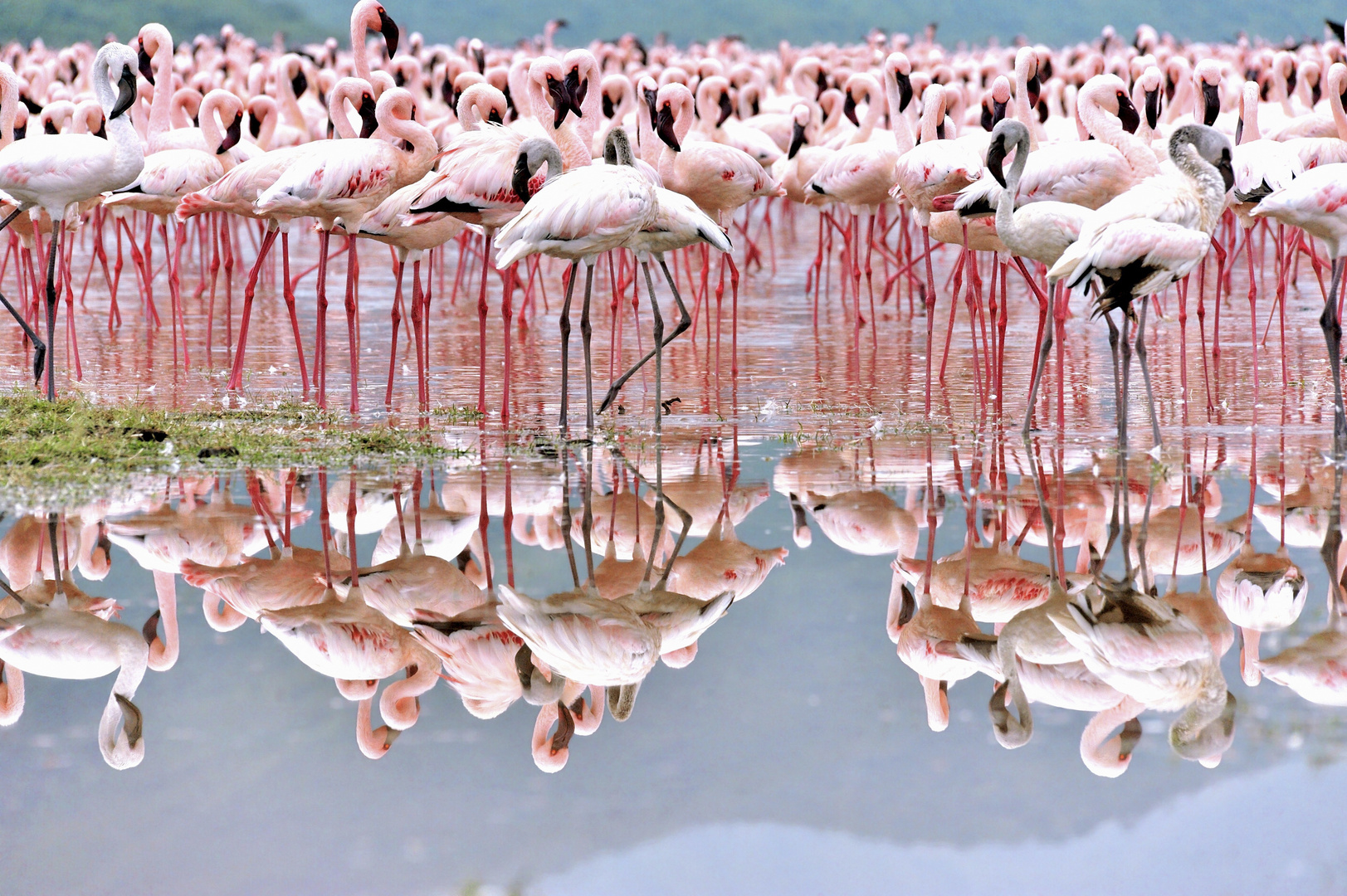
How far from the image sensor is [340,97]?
8.63 metres

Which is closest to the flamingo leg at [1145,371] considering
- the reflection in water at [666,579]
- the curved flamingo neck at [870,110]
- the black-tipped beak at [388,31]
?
the reflection in water at [666,579]

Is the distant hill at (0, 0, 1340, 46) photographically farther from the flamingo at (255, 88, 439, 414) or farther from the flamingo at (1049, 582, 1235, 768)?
the flamingo at (1049, 582, 1235, 768)

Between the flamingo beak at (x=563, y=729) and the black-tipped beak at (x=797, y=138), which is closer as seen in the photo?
the flamingo beak at (x=563, y=729)

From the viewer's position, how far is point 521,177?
718 centimetres

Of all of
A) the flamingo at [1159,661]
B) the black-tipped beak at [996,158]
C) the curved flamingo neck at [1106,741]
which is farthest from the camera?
the black-tipped beak at [996,158]

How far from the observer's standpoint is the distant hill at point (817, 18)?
169 feet

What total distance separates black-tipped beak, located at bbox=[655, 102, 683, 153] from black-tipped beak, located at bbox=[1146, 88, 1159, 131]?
2.91 m

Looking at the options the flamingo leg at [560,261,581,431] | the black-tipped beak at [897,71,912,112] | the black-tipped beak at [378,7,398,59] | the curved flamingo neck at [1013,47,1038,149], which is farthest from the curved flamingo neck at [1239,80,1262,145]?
the black-tipped beak at [378,7,398,59]

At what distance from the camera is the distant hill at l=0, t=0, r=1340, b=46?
5162cm

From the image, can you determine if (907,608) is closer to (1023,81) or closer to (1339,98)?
(1023,81)

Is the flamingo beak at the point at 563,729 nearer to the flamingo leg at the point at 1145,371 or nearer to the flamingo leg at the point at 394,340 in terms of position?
the flamingo leg at the point at 1145,371

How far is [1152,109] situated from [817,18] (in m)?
44.2

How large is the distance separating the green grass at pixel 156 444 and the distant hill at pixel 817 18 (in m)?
44.0

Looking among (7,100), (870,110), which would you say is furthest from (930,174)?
(7,100)
